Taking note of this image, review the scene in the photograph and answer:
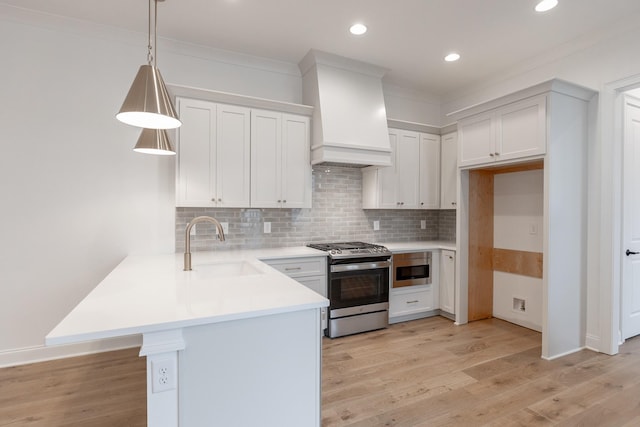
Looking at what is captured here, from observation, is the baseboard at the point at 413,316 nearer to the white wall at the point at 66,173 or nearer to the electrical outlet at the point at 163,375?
the white wall at the point at 66,173

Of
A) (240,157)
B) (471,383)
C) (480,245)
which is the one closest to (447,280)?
(480,245)

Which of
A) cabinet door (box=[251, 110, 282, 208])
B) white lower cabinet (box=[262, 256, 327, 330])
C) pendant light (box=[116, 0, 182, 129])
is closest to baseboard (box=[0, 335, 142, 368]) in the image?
white lower cabinet (box=[262, 256, 327, 330])

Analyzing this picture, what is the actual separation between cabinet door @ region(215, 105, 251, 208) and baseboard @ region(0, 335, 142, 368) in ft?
5.25

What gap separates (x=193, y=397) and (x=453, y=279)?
3315 millimetres

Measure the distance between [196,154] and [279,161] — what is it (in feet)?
2.69

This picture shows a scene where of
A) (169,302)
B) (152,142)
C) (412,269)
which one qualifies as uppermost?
(152,142)

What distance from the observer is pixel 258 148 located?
10.9 feet

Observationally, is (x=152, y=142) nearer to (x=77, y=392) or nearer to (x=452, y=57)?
(x=77, y=392)

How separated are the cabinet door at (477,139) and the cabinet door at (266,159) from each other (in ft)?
6.83

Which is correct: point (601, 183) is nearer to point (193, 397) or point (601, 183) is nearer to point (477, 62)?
point (477, 62)

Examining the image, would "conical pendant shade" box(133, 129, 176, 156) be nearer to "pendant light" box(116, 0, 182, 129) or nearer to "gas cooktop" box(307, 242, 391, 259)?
"pendant light" box(116, 0, 182, 129)

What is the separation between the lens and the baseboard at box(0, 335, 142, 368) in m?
2.76

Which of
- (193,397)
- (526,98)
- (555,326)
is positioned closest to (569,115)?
(526,98)

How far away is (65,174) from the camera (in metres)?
2.91
